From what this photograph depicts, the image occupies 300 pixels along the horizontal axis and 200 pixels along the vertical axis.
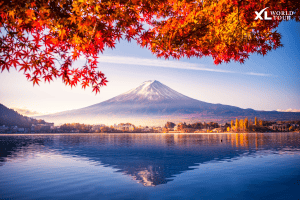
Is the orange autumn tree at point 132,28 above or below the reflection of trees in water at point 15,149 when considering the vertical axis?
above

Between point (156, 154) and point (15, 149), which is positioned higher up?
point (156, 154)

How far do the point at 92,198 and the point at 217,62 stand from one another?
805cm

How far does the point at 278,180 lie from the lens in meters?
13.5

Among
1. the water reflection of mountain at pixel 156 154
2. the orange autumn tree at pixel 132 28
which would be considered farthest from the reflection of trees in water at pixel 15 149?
the orange autumn tree at pixel 132 28

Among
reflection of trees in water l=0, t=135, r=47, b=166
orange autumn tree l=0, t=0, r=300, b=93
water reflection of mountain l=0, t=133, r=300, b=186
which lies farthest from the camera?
reflection of trees in water l=0, t=135, r=47, b=166

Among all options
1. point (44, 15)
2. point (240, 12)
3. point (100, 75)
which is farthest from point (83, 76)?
point (240, 12)

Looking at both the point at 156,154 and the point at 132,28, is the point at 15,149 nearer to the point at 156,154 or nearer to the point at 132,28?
the point at 156,154

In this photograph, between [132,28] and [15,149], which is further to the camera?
[15,149]

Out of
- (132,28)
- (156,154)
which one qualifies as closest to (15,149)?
(156,154)

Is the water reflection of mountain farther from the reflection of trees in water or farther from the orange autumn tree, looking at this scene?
the orange autumn tree

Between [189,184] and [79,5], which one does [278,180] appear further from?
[79,5]

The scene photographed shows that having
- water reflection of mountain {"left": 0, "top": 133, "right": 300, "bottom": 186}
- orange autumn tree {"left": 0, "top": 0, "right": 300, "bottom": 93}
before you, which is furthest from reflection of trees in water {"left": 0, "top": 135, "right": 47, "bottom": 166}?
orange autumn tree {"left": 0, "top": 0, "right": 300, "bottom": 93}

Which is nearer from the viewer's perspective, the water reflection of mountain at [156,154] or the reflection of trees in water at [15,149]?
the water reflection of mountain at [156,154]

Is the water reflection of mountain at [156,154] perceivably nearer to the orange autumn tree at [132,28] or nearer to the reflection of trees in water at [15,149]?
the reflection of trees in water at [15,149]
